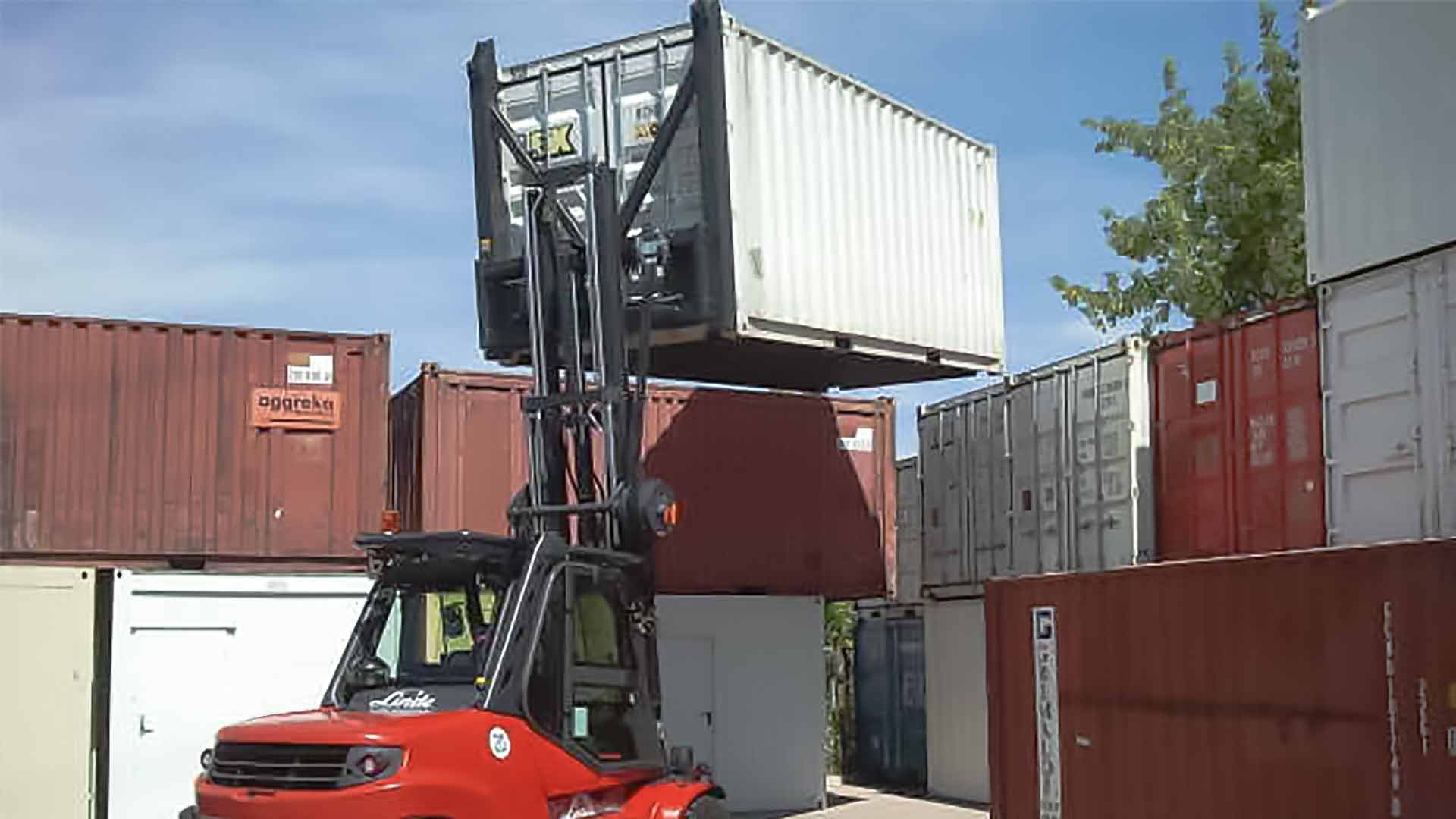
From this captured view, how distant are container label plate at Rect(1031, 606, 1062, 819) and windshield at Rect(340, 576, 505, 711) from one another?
4.90 meters

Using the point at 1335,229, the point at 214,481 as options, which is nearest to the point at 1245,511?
the point at 1335,229

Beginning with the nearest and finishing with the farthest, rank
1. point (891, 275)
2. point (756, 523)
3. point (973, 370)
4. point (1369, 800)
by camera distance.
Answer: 1. point (1369, 800)
2. point (891, 275)
3. point (973, 370)
4. point (756, 523)

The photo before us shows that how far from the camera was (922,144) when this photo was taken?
14250 mm

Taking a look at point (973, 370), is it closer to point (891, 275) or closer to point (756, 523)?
point (891, 275)

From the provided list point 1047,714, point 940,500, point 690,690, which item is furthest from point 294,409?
point 1047,714

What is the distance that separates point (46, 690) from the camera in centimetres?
1418

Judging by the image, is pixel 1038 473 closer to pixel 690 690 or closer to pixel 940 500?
pixel 940 500

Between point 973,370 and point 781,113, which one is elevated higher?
point 781,113

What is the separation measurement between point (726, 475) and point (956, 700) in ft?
14.2

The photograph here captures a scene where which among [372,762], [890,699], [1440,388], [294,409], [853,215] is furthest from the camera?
[890,699]

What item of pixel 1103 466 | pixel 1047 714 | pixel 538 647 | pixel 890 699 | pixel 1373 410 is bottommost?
pixel 890 699

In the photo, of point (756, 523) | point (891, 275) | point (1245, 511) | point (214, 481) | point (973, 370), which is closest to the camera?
point (1245, 511)

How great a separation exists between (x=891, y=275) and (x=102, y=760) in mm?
8114

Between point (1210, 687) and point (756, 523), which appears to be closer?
point (1210, 687)
